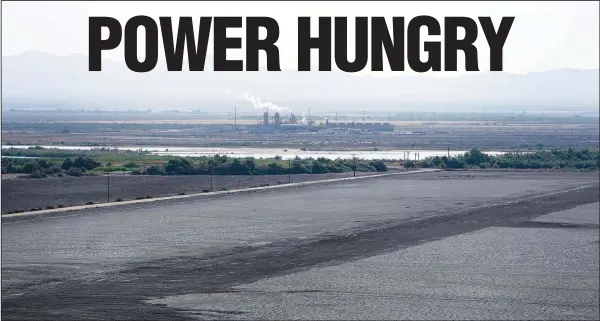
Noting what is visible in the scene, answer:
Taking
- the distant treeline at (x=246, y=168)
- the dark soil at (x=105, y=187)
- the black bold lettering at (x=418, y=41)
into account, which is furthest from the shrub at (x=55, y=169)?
the black bold lettering at (x=418, y=41)

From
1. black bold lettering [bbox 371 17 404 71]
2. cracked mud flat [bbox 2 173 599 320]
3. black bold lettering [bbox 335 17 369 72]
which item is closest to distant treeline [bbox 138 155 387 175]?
cracked mud flat [bbox 2 173 599 320]

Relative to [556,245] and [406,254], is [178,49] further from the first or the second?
[556,245]

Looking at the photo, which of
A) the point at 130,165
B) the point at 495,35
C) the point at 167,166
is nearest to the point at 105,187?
the point at 167,166

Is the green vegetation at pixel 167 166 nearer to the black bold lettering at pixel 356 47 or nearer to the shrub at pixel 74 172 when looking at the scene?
the shrub at pixel 74 172

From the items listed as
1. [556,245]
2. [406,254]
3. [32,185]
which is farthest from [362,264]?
[32,185]

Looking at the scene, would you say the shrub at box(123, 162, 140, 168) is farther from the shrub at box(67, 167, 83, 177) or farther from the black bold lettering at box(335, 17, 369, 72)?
the black bold lettering at box(335, 17, 369, 72)

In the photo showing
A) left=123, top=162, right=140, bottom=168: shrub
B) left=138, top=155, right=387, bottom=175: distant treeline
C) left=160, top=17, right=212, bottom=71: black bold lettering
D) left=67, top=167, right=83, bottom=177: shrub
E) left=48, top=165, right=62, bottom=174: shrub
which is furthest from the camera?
left=123, top=162, right=140, bottom=168: shrub
